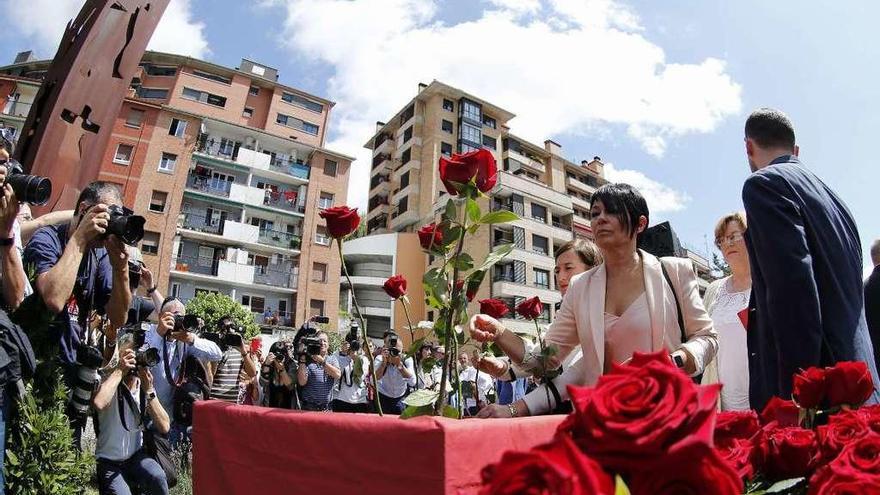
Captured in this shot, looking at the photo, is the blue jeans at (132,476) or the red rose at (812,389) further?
the blue jeans at (132,476)

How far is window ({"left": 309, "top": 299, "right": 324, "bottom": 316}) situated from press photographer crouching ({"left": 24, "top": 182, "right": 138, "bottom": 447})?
29695 millimetres

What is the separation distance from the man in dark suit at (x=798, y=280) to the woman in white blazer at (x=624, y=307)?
0.23 metres

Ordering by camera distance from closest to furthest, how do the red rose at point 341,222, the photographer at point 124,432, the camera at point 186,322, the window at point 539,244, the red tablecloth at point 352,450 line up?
the red tablecloth at point 352,450 < the red rose at point 341,222 < the photographer at point 124,432 < the camera at point 186,322 < the window at point 539,244

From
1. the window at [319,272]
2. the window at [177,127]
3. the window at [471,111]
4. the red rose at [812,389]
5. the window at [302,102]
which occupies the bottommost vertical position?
the red rose at [812,389]

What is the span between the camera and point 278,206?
33281 millimetres

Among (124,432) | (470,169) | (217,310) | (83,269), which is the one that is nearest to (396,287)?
(470,169)

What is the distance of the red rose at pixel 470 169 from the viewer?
4.57ft

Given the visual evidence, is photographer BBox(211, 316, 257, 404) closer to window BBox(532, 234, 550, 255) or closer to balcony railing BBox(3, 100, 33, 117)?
A: window BBox(532, 234, 550, 255)

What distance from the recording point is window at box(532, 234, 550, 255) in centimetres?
3562

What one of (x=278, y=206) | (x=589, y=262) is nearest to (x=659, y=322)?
(x=589, y=262)

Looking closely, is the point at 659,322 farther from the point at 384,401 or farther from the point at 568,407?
the point at 384,401

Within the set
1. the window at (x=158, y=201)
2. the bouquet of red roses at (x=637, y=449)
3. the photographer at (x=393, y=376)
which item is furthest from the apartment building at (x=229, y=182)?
the bouquet of red roses at (x=637, y=449)

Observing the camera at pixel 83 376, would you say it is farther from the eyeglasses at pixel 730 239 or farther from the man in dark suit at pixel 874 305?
the man in dark suit at pixel 874 305

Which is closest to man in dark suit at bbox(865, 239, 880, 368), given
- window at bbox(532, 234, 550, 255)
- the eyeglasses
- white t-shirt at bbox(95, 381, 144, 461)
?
the eyeglasses
